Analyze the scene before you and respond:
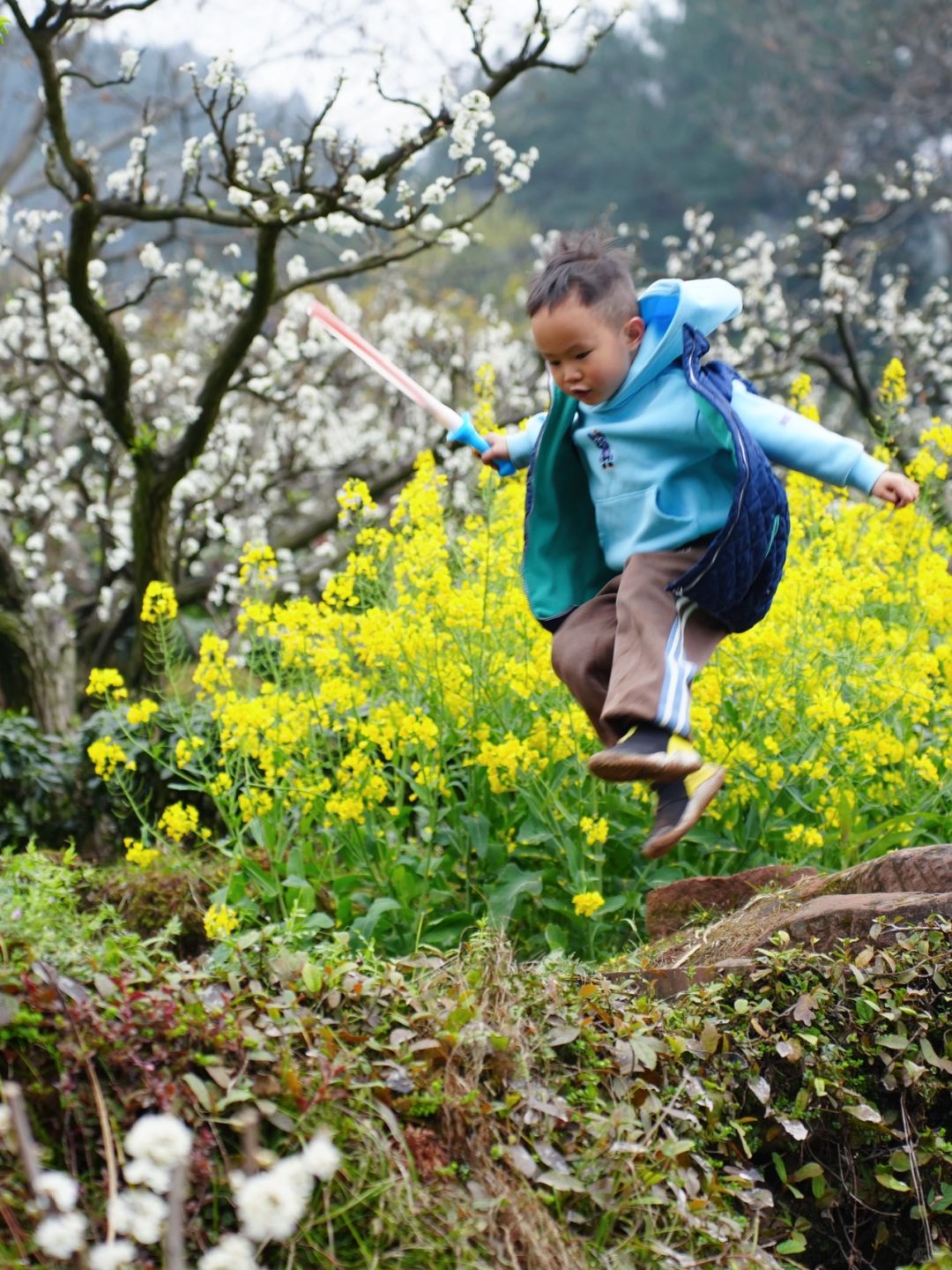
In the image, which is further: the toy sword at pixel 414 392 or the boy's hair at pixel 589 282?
the toy sword at pixel 414 392

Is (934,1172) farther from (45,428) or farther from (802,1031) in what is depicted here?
(45,428)

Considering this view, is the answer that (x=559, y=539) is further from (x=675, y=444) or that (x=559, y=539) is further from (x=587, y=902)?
(x=587, y=902)

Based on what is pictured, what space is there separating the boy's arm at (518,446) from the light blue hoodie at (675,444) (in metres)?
0.21

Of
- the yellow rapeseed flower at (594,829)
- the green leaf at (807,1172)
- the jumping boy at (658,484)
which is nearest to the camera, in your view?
the green leaf at (807,1172)

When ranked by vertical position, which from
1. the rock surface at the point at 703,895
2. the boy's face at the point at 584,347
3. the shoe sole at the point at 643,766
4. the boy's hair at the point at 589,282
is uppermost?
the boy's hair at the point at 589,282

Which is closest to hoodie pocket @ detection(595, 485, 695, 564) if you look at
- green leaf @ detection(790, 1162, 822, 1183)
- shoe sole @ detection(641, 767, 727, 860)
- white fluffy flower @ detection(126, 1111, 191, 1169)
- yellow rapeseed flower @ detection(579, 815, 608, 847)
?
shoe sole @ detection(641, 767, 727, 860)

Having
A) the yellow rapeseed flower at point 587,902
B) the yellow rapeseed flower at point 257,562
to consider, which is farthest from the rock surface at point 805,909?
the yellow rapeseed flower at point 257,562

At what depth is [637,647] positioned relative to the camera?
3162mm

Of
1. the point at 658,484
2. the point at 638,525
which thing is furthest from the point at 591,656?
the point at 658,484

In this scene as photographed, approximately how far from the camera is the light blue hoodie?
3252mm

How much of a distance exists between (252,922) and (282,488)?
7.34 m

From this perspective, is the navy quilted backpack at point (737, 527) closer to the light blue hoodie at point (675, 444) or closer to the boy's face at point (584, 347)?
the light blue hoodie at point (675, 444)

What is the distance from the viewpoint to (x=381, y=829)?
14.7 feet

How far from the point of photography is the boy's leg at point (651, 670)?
3.06m
